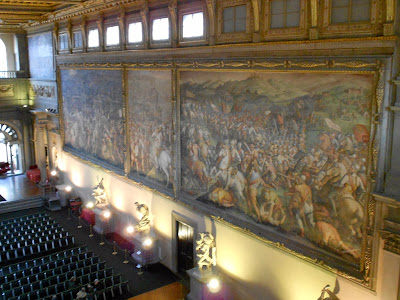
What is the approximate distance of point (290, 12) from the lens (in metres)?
10.1

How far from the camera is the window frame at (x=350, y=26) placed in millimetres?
8344

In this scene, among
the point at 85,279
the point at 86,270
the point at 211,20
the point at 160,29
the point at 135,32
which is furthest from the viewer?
the point at 135,32

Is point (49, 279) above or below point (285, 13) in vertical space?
below

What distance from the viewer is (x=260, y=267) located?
11.7 meters

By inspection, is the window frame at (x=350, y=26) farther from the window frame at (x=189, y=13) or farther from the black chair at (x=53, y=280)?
the black chair at (x=53, y=280)

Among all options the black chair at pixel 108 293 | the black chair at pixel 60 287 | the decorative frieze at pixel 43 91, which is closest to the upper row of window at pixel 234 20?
the decorative frieze at pixel 43 91

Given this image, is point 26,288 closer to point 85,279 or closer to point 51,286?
point 51,286

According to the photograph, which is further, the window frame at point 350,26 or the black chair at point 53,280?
the black chair at point 53,280

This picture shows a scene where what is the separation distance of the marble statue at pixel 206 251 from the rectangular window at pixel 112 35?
956 cm

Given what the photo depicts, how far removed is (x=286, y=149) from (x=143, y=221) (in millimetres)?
7988

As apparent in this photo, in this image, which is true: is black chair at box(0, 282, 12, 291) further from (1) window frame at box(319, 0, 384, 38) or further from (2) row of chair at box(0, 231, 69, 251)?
(1) window frame at box(319, 0, 384, 38)

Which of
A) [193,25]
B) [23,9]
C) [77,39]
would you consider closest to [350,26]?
[193,25]

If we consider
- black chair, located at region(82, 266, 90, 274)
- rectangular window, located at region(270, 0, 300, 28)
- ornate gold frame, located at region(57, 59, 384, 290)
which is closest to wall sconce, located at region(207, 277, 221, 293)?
ornate gold frame, located at region(57, 59, 384, 290)

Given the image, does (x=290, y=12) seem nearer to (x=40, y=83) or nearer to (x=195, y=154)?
(x=195, y=154)
